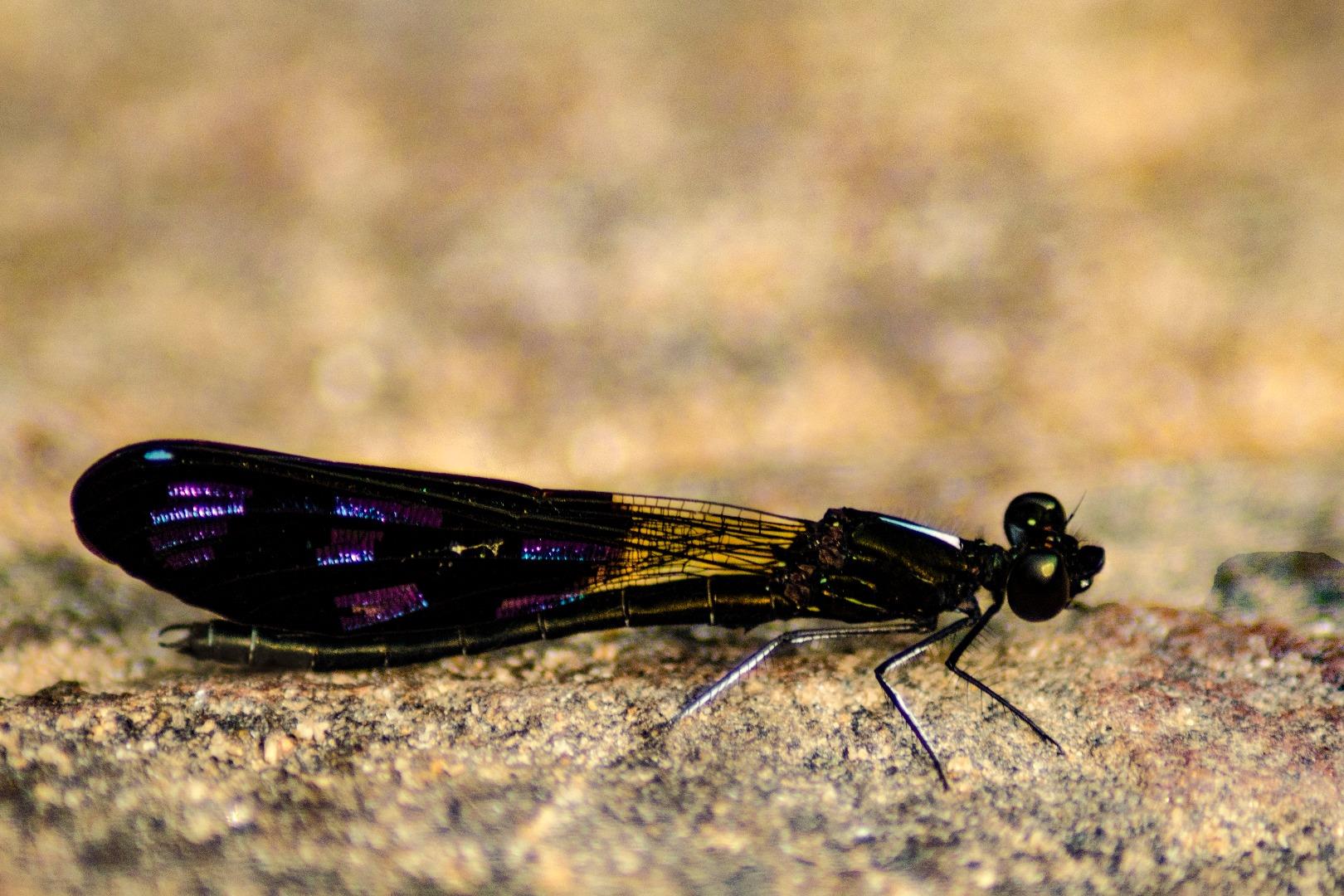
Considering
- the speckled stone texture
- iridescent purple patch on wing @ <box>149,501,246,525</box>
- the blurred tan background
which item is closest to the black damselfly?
iridescent purple patch on wing @ <box>149,501,246,525</box>

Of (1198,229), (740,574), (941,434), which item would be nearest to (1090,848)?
(740,574)

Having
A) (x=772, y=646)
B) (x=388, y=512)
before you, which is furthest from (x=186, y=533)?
(x=772, y=646)

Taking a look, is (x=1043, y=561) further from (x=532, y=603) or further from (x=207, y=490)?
(x=207, y=490)

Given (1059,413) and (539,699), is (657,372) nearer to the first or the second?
(1059,413)

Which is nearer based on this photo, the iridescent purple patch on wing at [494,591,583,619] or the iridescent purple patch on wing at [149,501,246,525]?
the iridescent purple patch on wing at [149,501,246,525]

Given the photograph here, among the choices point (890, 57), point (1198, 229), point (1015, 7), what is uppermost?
point (1015, 7)

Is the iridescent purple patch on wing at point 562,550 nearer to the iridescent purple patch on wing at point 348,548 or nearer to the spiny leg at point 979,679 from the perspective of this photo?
the iridescent purple patch on wing at point 348,548

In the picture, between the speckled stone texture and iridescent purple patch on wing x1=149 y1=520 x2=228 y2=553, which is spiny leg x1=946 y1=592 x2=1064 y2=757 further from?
iridescent purple patch on wing x1=149 y1=520 x2=228 y2=553
